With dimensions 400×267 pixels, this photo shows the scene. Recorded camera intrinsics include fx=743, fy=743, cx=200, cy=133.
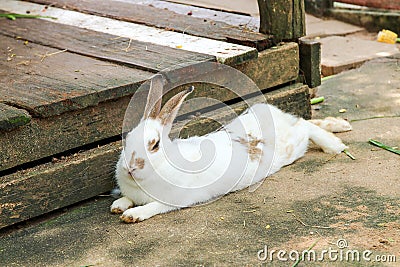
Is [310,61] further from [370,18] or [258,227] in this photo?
[370,18]

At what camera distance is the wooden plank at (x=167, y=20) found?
15.4 ft

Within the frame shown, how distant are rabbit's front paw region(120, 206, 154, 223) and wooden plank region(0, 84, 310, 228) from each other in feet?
1.13

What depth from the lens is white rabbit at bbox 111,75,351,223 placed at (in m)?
3.61

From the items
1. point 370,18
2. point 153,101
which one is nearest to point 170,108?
point 153,101

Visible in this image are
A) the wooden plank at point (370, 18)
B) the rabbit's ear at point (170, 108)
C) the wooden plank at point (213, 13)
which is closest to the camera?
the rabbit's ear at point (170, 108)

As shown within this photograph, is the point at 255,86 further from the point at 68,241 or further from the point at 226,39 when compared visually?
the point at 68,241

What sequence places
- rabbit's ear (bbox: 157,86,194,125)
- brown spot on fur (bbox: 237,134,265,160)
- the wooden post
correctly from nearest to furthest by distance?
1. rabbit's ear (bbox: 157,86,194,125)
2. brown spot on fur (bbox: 237,134,265,160)
3. the wooden post

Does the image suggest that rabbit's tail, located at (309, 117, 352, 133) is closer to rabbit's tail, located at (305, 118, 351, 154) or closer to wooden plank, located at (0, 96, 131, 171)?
rabbit's tail, located at (305, 118, 351, 154)

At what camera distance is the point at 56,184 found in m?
3.71

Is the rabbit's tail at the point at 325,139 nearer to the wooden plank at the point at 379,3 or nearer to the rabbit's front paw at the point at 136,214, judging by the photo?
the rabbit's front paw at the point at 136,214

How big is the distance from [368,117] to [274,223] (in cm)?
171

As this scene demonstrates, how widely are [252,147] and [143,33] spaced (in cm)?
128

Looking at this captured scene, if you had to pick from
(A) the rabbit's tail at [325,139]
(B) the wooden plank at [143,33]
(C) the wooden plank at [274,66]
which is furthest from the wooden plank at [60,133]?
(A) the rabbit's tail at [325,139]

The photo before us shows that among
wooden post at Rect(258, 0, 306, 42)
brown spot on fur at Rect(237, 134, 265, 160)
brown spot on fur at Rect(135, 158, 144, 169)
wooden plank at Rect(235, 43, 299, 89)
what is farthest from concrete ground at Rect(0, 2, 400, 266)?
wooden post at Rect(258, 0, 306, 42)
